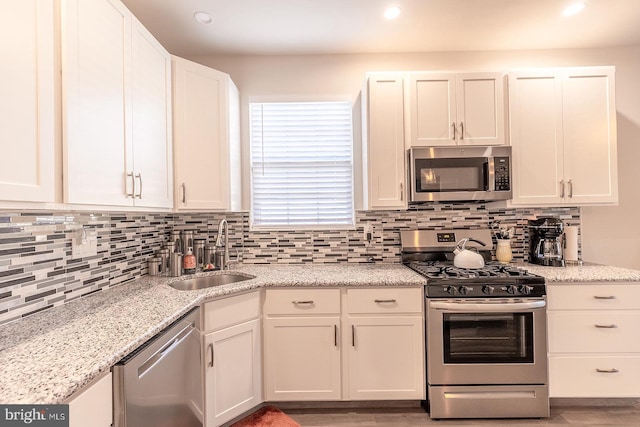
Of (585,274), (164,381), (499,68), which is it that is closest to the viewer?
(164,381)

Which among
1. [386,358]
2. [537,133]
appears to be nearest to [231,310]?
[386,358]

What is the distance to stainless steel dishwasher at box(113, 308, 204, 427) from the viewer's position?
1.04 meters

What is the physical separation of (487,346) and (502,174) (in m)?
1.21

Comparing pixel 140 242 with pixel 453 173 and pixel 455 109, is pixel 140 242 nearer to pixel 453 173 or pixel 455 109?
pixel 453 173

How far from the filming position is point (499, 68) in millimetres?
2613

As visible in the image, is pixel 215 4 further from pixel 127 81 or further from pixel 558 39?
pixel 558 39

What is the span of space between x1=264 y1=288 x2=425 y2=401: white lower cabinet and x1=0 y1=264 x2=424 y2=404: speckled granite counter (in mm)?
108

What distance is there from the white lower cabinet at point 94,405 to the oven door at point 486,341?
1676 millimetres

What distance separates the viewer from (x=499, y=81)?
7.52 feet

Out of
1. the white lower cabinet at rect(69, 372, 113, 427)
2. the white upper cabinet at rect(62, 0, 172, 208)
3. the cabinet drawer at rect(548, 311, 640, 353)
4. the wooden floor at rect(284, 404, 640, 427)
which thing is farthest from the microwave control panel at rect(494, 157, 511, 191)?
the white lower cabinet at rect(69, 372, 113, 427)

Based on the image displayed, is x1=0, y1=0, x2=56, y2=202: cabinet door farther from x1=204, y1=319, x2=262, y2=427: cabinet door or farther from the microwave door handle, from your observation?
the microwave door handle

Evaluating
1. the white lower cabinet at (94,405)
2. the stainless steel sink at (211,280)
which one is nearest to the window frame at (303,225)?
the stainless steel sink at (211,280)

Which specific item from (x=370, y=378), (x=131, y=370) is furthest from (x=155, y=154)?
(x=370, y=378)

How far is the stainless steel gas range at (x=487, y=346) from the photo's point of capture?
6.31 ft
